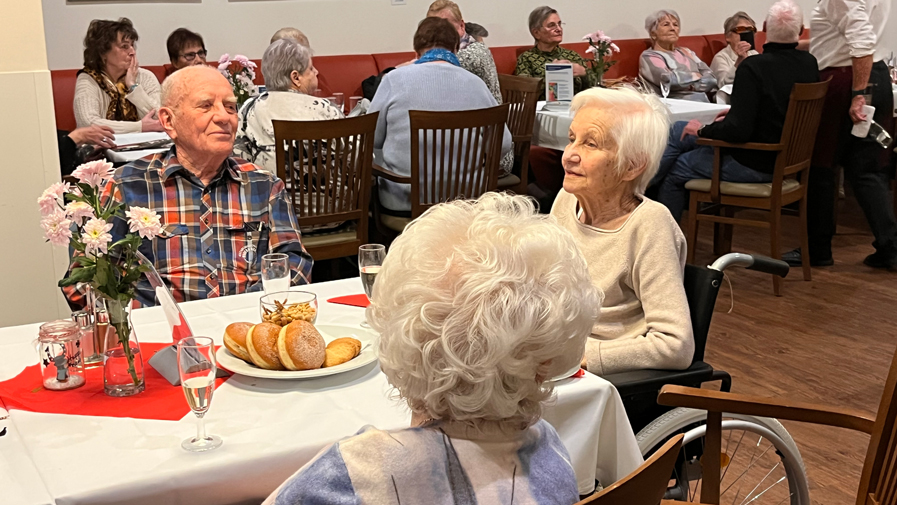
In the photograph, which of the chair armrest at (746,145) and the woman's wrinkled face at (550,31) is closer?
the chair armrest at (746,145)

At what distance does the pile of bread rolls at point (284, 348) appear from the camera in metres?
1.48

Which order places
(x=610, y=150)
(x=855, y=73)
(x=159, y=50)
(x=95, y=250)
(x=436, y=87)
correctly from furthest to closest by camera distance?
1. (x=159, y=50)
2. (x=855, y=73)
3. (x=436, y=87)
4. (x=610, y=150)
5. (x=95, y=250)

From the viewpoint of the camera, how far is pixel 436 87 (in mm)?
3859

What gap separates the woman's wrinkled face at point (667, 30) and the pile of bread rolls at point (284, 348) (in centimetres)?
587

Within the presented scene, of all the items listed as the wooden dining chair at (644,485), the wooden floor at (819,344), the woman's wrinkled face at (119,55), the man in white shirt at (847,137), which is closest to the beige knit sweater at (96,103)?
the woman's wrinkled face at (119,55)

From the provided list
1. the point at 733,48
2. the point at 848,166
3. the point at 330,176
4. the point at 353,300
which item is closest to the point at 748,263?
the point at 353,300

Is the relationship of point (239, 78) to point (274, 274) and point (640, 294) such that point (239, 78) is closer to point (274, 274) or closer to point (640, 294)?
point (274, 274)

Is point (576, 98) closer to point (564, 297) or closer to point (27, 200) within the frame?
point (564, 297)

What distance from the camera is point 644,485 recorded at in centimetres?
95

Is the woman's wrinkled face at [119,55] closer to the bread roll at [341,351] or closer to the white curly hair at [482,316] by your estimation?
the bread roll at [341,351]

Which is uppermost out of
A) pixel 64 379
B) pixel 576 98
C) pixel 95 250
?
pixel 576 98

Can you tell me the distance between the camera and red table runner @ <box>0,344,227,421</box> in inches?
54.7

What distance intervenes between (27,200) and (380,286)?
2.22 m

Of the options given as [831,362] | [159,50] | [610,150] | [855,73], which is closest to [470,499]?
[610,150]
